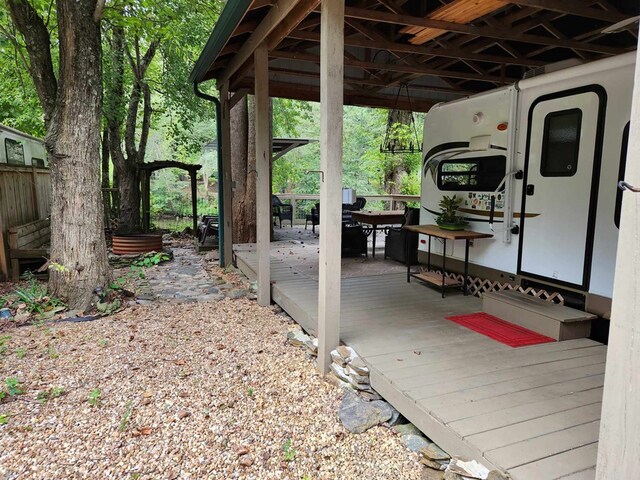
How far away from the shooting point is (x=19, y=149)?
799 cm

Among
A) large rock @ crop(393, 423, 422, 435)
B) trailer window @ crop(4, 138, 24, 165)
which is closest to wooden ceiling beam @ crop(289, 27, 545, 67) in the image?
large rock @ crop(393, 423, 422, 435)

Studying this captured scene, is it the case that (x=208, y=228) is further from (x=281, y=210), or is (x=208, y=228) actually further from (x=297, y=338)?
(x=297, y=338)

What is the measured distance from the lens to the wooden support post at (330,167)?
2695mm

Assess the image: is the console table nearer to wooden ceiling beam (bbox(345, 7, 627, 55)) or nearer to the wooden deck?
the wooden deck

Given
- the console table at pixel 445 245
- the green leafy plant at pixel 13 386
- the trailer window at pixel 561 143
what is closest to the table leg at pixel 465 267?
the console table at pixel 445 245

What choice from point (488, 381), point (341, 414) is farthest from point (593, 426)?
point (341, 414)

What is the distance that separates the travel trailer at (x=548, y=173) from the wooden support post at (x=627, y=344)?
2.25 meters

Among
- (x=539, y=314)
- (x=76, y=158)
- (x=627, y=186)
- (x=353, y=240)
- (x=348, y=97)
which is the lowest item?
(x=539, y=314)

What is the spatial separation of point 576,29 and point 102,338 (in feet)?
18.8

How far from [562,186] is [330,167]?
2.03 meters

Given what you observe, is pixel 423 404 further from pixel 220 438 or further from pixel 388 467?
pixel 220 438

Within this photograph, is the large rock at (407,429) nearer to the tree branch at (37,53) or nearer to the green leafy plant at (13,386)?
the green leafy plant at (13,386)

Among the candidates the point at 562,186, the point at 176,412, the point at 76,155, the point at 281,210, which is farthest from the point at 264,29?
the point at 281,210

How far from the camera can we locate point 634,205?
1.15m
